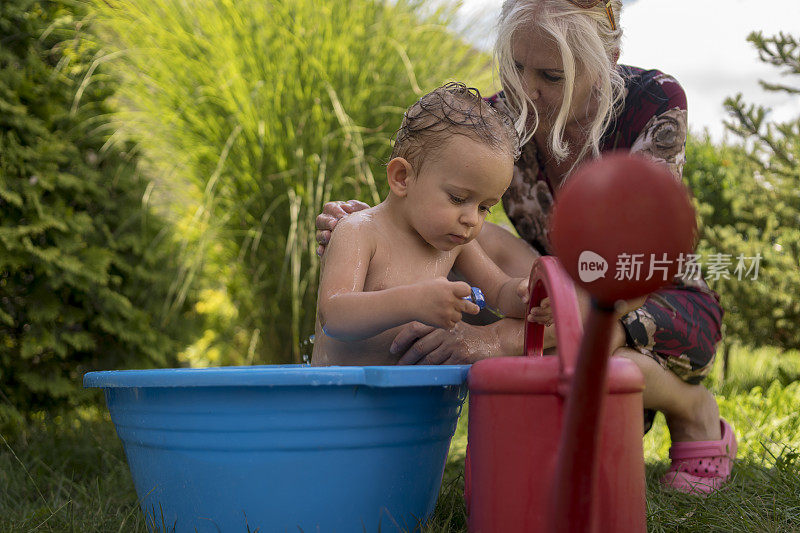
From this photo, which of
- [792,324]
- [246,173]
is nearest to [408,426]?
[246,173]

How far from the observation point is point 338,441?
1110mm

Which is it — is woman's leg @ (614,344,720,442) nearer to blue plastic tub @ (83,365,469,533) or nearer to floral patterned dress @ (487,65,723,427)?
floral patterned dress @ (487,65,723,427)

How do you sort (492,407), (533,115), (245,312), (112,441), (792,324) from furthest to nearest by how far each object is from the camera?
(792,324)
(245,312)
(112,441)
(533,115)
(492,407)

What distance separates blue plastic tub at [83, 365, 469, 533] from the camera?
1.07 metres

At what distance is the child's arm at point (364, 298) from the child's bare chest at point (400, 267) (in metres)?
0.03

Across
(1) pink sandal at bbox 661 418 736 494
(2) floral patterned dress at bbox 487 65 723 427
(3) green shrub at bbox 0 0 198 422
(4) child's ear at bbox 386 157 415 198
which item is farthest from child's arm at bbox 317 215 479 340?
(3) green shrub at bbox 0 0 198 422

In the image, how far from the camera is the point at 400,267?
1.56 metres

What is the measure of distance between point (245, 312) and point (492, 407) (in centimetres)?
245

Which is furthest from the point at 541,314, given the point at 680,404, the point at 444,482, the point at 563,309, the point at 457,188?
the point at 680,404

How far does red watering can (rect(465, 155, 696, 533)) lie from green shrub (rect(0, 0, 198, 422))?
6.13 ft

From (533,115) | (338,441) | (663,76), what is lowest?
(338,441)

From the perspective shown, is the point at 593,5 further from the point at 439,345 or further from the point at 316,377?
the point at 316,377

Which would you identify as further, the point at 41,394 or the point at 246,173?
the point at 246,173

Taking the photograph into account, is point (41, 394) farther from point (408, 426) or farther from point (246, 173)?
point (408, 426)
